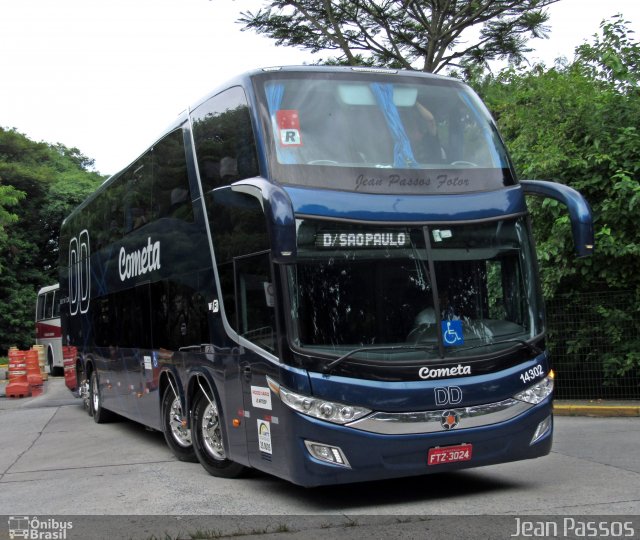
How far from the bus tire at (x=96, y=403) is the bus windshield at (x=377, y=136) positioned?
9.02 meters

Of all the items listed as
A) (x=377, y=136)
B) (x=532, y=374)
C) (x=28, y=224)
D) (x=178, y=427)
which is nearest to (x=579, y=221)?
(x=532, y=374)

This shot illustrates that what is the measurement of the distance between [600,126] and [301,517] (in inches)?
416

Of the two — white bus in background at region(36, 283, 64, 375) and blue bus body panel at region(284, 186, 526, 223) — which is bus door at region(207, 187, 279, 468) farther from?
white bus in background at region(36, 283, 64, 375)

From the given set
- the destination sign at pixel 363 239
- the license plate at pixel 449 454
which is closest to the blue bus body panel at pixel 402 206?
the destination sign at pixel 363 239

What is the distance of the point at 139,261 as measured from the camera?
12.1 metres

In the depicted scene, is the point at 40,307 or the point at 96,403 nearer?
the point at 96,403

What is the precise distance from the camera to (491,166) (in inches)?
327

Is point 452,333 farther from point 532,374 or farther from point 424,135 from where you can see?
point 424,135

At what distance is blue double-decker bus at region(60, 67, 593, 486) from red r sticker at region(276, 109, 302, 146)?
0.06 ft

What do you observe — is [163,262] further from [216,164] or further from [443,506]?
[443,506]

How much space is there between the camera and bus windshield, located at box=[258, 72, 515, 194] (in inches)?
305

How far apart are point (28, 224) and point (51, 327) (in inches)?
579

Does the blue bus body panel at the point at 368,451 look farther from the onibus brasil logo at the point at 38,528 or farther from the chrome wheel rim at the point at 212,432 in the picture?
the chrome wheel rim at the point at 212,432

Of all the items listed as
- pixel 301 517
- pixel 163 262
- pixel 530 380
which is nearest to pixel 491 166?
pixel 530 380
